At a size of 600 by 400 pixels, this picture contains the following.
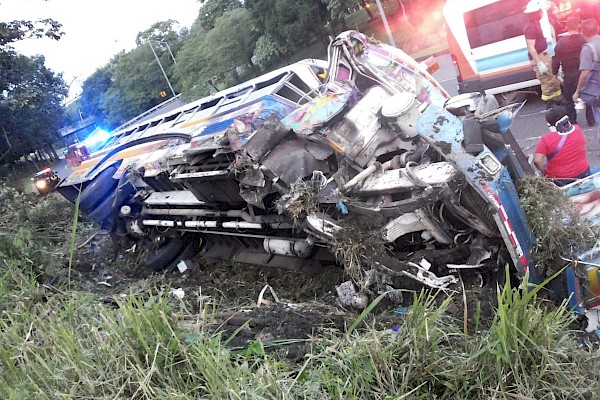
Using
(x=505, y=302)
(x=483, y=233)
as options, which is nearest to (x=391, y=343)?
(x=505, y=302)

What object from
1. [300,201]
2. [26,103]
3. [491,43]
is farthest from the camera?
[26,103]

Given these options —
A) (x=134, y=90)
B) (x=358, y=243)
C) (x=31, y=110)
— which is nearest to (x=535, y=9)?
(x=358, y=243)

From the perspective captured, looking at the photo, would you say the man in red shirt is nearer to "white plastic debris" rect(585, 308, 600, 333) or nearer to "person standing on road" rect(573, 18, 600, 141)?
"white plastic debris" rect(585, 308, 600, 333)

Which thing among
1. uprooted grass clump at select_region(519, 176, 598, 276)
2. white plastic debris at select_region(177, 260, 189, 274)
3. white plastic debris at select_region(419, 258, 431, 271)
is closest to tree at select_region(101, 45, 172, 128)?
white plastic debris at select_region(177, 260, 189, 274)

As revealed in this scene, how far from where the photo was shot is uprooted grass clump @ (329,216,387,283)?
326cm

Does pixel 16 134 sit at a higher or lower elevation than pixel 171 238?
higher

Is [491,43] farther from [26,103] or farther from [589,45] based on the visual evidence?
[26,103]

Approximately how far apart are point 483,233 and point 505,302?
1.16 metres

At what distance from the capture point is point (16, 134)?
28.8m

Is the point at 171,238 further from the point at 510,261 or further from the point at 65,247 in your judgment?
the point at 510,261

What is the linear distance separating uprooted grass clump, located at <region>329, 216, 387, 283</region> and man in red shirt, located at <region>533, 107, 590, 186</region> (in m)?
1.69

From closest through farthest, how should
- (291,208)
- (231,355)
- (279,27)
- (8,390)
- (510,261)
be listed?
(8,390), (231,355), (510,261), (291,208), (279,27)

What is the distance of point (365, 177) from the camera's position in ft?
11.1

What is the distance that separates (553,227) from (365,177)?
123cm
